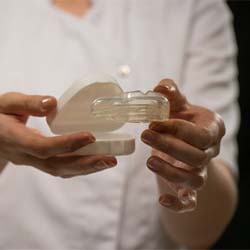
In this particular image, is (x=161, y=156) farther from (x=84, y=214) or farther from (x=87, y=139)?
(x=84, y=214)

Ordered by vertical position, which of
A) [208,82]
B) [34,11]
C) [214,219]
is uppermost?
[34,11]

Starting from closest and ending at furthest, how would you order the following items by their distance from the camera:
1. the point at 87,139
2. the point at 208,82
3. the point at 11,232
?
the point at 87,139, the point at 11,232, the point at 208,82

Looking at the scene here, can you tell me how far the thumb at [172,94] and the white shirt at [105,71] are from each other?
69 millimetres

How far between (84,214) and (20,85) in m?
0.15

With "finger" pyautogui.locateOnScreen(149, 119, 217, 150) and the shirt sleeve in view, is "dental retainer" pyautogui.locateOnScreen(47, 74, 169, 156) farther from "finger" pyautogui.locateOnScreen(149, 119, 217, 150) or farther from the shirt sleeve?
the shirt sleeve

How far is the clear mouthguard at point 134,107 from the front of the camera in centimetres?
34

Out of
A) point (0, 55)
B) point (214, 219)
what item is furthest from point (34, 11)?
point (214, 219)

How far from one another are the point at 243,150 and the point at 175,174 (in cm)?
57

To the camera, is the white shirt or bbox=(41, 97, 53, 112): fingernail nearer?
bbox=(41, 97, 53, 112): fingernail

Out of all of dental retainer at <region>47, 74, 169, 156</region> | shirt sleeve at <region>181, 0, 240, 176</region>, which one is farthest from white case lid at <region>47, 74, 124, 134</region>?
shirt sleeve at <region>181, 0, 240, 176</region>

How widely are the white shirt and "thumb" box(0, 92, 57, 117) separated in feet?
0.35

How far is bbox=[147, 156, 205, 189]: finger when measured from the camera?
0.38 metres

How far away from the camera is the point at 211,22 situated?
656 millimetres

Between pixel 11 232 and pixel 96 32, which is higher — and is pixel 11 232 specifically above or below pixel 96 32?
below
